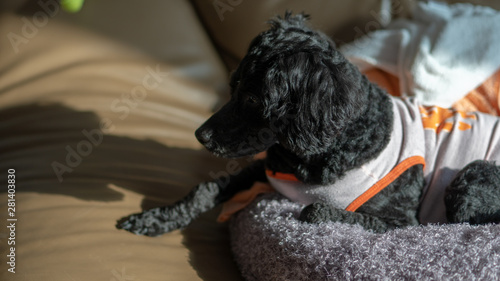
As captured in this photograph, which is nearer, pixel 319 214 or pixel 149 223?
pixel 319 214

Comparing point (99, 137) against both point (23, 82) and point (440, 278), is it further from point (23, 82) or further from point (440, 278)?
point (440, 278)

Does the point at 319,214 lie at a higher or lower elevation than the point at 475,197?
higher

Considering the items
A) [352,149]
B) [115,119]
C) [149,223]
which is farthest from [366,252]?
[115,119]

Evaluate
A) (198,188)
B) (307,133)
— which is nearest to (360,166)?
(307,133)

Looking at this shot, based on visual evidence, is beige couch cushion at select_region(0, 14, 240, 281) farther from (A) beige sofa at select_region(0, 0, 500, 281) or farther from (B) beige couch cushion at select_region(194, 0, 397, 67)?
(B) beige couch cushion at select_region(194, 0, 397, 67)

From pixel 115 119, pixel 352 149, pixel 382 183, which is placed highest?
pixel 115 119

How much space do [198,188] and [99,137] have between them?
0.53 m

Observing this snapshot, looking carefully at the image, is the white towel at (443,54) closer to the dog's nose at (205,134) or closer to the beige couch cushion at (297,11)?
the beige couch cushion at (297,11)

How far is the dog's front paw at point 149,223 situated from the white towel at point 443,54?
1.10 metres

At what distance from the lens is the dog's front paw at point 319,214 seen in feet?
4.27

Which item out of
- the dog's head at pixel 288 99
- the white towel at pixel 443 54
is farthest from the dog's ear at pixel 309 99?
the white towel at pixel 443 54

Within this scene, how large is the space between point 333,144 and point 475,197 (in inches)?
18.1

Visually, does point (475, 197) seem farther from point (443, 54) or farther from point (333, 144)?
point (443, 54)

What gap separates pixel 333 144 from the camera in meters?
1.35
